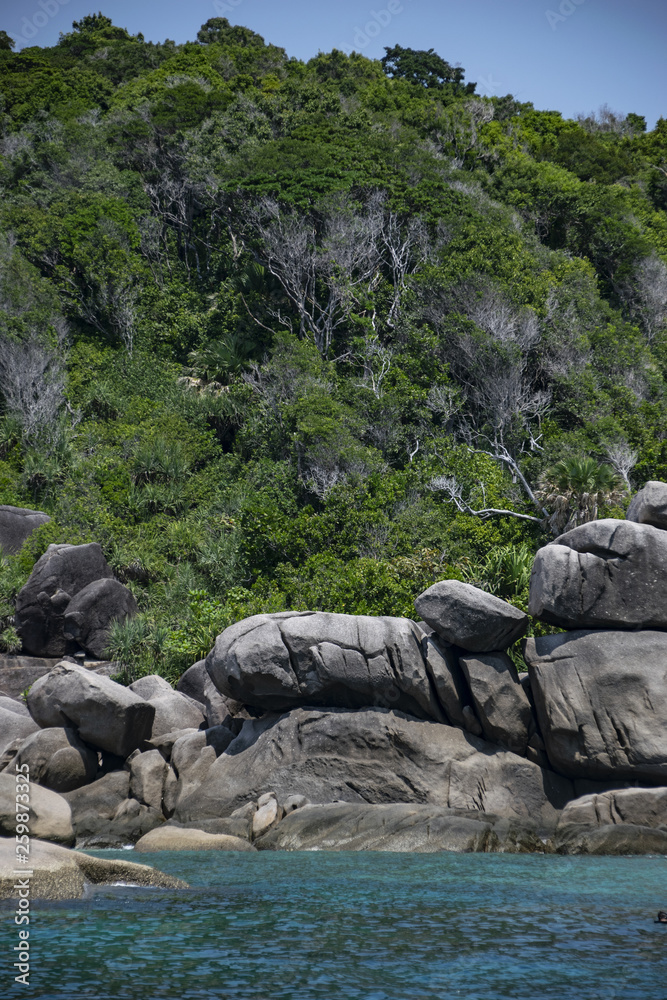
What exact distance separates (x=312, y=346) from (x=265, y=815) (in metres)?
21.4

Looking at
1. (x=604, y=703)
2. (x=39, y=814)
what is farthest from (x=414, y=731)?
(x=39, y=814)

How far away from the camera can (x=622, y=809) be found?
46.5 ft

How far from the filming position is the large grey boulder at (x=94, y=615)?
25.3 m

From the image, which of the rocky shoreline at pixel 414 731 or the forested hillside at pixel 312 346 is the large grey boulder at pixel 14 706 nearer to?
the rocky shoreline at pixel 414 731

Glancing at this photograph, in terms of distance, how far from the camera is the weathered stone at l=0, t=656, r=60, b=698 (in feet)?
80.6

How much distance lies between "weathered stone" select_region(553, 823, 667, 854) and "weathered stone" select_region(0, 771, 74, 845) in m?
7.35

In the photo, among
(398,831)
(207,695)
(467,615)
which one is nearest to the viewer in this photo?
(398,831)

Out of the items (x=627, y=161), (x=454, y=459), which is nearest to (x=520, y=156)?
(x=627, y=161)

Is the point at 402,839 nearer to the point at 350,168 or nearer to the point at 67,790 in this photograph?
the point at 67,790

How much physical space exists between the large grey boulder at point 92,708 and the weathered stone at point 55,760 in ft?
1.21

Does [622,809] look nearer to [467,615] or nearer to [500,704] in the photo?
[500,704]

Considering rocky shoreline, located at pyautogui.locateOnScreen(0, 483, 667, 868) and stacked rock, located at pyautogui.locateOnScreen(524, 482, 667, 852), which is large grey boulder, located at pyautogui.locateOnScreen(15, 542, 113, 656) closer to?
rocky shoreline, located at pyautogui.locateOnScreen(0, 483, 667, 868)

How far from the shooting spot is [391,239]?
116 ft

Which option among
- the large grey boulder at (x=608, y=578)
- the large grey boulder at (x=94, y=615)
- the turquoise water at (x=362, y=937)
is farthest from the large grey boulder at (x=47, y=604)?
the turquoise water at (x=362, y=937)
